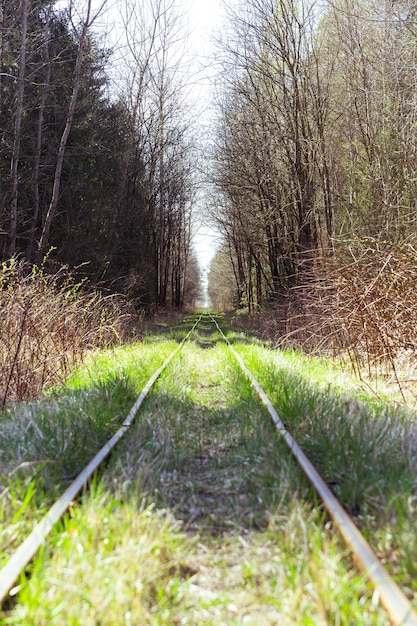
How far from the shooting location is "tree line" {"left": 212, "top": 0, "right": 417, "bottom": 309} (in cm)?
1254

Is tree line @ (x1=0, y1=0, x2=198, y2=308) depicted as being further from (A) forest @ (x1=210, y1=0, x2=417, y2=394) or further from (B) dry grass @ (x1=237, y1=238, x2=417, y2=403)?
(B) dry grass @ (x1=237, y1=238, x2=417, y2=403)

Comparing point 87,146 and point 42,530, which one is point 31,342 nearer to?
point 42,530

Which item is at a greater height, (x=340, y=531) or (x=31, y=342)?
(x=31, y=342)

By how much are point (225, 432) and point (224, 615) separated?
2.67m

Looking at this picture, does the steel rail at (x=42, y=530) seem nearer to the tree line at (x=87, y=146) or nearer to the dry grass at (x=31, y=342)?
the dry grass at (x=31, y=342)

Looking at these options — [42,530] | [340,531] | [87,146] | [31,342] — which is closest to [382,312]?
[31,342]

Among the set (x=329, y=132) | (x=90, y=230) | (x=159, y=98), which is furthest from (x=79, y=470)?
(x=159, y=98)

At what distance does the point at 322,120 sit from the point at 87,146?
9.60m

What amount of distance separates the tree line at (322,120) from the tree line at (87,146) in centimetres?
503

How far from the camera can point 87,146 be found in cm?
2002

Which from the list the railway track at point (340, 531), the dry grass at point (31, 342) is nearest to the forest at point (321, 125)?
the dry grass at point (31, 342)

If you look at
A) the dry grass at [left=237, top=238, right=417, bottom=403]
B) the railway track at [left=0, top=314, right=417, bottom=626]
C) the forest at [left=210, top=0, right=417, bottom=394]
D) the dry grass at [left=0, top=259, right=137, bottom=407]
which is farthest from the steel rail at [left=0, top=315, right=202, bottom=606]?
the forest at [left=210, top=0, right=417, bottom=394]

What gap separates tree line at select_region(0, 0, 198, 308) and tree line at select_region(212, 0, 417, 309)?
503 centimetres

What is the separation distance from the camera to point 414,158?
38.4ft
